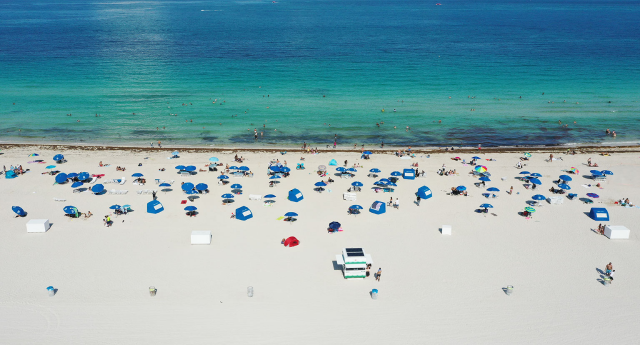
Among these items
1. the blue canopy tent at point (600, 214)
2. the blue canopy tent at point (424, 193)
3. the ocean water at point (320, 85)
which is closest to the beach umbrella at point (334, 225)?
the blue canopy tent at point (424, 193)

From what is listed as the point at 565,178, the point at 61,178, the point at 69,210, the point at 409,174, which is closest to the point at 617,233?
the point at 565,178

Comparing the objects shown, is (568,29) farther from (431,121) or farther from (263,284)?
(263,284)

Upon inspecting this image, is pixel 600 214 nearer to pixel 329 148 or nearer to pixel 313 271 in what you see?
pixel 313 271

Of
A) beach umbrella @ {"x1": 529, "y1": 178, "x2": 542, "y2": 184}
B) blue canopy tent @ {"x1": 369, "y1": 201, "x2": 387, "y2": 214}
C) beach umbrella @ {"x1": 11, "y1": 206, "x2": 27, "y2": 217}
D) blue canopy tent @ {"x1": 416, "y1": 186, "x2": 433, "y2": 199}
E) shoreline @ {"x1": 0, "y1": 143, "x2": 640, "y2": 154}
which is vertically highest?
shoreline @ {"x1": 0, "y1": 143, "x2": 640, "y2": 154}

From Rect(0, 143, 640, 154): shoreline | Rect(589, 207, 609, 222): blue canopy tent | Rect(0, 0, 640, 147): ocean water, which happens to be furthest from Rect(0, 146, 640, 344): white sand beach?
Rect(0, 0, 640, 147): ocean water

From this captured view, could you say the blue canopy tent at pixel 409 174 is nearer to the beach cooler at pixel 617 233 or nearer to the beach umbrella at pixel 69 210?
the beach cooler at pixel 617 233

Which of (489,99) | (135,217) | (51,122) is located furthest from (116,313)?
(489,99)

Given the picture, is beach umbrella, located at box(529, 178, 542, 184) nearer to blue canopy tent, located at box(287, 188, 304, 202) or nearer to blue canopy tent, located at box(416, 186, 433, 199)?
blue canopy tent, located at box(416, 186, 433, 199)
